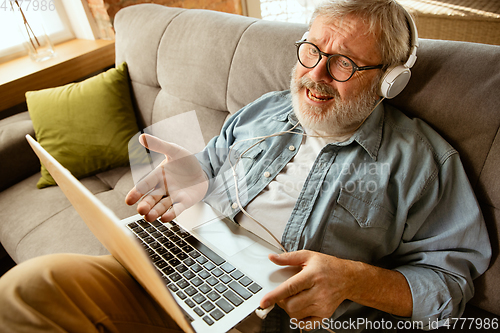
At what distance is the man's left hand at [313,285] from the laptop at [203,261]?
5cm

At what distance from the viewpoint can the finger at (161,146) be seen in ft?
2.93

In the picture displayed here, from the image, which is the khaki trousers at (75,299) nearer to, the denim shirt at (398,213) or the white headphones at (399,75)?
the denim shirt at (398,213)

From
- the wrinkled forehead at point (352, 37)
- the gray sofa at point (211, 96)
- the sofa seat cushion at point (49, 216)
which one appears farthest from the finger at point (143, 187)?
the wrinkled forehead at point (352, 37)

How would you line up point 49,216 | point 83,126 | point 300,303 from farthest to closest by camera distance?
point 83,126
point 49,216
point 300,303

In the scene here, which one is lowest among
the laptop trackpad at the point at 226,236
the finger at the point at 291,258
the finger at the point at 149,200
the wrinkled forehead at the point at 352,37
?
the laptop trackpad at the point at 226,236

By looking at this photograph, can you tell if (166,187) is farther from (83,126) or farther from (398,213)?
(83,126)

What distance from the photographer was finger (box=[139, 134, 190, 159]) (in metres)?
0.89

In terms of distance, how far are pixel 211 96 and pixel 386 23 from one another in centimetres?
74

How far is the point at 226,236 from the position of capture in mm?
929

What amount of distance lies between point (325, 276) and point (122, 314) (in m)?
0.45

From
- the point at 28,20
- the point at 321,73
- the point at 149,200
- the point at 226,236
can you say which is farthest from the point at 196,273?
the point at 28,20

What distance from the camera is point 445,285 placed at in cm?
83

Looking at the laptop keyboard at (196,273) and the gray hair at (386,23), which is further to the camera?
the gray hair at (386,23)

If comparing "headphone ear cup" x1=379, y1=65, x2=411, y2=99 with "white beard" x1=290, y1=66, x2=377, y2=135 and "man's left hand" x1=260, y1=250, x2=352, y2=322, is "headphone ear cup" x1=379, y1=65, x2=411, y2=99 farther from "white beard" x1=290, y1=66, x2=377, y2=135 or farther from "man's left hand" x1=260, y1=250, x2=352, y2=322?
"man's left hand" x1=260, y1=250, x2=352, y2=322
